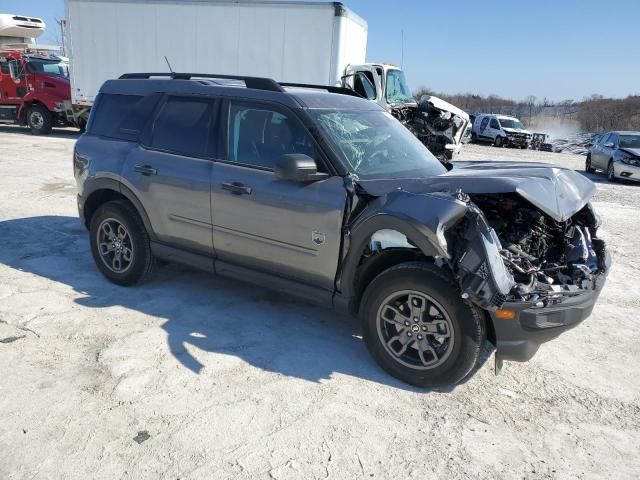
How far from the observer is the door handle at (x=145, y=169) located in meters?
4.57

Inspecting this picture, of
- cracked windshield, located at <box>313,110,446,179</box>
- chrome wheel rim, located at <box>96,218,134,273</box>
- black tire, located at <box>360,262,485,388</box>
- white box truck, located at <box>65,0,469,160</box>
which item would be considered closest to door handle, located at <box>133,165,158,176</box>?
chrome wheel rim, located at <box>96,218,134,273</box>

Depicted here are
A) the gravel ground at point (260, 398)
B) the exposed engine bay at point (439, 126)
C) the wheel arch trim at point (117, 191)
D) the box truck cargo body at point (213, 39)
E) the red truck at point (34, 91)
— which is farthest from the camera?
the red truck at point (34, 91)

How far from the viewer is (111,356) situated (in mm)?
3699

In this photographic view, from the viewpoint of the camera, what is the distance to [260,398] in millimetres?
3273

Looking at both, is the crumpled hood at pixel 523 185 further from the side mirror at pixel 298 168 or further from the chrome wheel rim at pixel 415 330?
the chrome wheel rim at pixel 415 330

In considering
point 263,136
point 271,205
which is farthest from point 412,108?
point 271,205

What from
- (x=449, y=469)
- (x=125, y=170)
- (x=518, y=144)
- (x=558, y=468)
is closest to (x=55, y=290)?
(x=125, y=170)

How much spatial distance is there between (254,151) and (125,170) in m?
1.38

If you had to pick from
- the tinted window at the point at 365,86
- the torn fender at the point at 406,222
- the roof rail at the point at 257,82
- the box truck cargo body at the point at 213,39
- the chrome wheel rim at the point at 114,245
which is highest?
the box truck cargo body at the point at 213,39

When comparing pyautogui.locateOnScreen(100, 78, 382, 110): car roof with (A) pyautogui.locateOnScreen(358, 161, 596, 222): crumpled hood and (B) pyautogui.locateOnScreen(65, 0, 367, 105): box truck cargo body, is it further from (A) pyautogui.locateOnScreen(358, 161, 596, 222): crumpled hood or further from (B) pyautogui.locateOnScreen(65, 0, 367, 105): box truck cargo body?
(B) pyautogui.locateOnScreen(65, 0, 367, 105): box truck cargo body

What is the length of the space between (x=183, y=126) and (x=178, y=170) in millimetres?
413

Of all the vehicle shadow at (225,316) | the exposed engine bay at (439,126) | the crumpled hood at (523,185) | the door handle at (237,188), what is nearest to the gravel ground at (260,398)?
the vehicle shadow at (225,316)

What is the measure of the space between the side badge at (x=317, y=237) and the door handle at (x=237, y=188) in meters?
0.65

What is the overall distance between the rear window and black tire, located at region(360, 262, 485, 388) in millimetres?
2722
